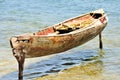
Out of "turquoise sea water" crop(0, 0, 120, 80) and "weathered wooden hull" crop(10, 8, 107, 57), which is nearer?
"weathered wooden hull" crop(10, 8, 107, 57)

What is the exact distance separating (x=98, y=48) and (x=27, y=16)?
9.00 meters

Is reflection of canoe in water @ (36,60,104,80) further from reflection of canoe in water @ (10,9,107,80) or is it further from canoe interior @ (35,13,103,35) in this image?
canoe interior @ (35,13,103,35)

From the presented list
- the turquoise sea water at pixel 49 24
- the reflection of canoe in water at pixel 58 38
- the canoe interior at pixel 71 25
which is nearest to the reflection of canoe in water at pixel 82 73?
the turquoise sea water at pixel 49 24

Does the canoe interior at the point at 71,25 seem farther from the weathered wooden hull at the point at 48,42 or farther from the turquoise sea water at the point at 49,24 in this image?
the turquoise sea water at the point at 49,24

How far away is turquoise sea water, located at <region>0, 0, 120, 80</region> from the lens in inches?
433

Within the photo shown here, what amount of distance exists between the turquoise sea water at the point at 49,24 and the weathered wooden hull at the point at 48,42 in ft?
2.93

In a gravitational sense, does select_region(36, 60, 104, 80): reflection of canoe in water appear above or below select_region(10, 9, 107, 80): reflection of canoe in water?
below

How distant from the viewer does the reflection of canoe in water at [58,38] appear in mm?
9094

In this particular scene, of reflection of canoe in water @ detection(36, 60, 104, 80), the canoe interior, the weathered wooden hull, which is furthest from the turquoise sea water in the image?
the canoe interior

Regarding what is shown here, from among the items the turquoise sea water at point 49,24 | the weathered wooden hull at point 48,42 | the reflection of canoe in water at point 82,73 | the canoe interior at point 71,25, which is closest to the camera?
the weathered wooden hull at point 48,42

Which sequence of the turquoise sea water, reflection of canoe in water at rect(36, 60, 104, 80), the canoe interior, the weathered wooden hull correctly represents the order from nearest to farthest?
the weathered wooden hull
reflection of canoe in water at rect(36, 60, 104, 80)
the turquoise sea water
the canoe interior

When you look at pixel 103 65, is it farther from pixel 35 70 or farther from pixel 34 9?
pixel 34 9

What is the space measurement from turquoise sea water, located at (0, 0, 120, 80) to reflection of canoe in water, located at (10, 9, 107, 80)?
94 centimetres

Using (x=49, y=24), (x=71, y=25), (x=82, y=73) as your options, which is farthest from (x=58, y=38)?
(x=49, y=24)
